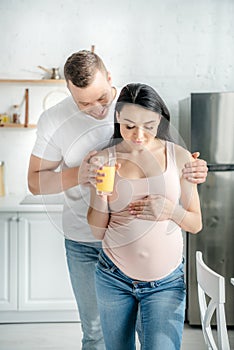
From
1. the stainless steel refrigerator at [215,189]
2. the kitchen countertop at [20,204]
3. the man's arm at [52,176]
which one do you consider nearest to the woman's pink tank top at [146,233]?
the man's arm at [52,176]

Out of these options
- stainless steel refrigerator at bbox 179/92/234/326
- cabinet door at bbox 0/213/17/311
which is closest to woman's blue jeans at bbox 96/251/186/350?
stainless steel refrigerator at bbox 179/92/234/326

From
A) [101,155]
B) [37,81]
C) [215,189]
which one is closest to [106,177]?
[101,155]

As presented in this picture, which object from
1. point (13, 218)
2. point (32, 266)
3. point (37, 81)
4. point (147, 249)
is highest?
point (37, 81)

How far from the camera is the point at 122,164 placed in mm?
1962

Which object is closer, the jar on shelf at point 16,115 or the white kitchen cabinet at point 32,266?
the white kitchen cabinet at point 32,266

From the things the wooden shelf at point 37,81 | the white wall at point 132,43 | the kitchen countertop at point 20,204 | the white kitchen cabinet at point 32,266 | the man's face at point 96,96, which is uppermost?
the white wall at point 132,43

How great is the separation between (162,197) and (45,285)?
2.47m

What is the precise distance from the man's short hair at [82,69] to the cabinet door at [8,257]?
7.06 feet

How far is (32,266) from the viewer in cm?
418

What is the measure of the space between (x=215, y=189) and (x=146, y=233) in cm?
219

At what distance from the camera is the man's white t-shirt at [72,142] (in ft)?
7.22

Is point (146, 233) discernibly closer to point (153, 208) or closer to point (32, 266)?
point (153, 208)

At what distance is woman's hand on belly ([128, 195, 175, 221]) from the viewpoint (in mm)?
1891

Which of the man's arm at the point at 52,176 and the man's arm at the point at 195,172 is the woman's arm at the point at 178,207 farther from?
the man's arm at the point at 52,176
